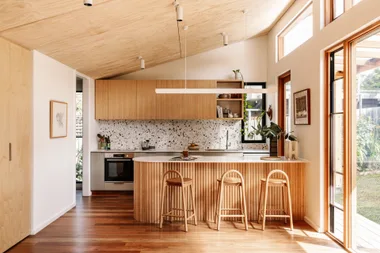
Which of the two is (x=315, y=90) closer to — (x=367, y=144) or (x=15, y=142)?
(x=367, y=144)

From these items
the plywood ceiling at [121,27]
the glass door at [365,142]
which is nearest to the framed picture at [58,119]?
the plywood ceiling at [121,27]

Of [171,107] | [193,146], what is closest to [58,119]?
[171,107]

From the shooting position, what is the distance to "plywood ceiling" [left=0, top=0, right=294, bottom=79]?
312 centimetres

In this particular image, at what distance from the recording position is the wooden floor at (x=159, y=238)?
3535 mm

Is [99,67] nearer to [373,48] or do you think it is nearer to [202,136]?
[202,136]

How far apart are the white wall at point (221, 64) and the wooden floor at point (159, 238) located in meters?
3.42

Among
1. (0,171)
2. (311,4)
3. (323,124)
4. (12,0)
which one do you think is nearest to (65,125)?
(0,171)

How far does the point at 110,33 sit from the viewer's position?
13.3ft

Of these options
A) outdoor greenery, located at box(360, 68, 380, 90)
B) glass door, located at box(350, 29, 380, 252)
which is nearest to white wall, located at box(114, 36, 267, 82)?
glass door, located at box(350, 29, 380, 252)

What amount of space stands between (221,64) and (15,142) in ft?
15.1

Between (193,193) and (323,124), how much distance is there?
198 cm

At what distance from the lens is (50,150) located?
4.51 m

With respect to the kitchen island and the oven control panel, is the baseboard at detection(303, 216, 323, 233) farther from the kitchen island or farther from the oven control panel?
the oven control panel

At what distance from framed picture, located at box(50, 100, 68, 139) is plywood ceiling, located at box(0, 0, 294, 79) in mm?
687
